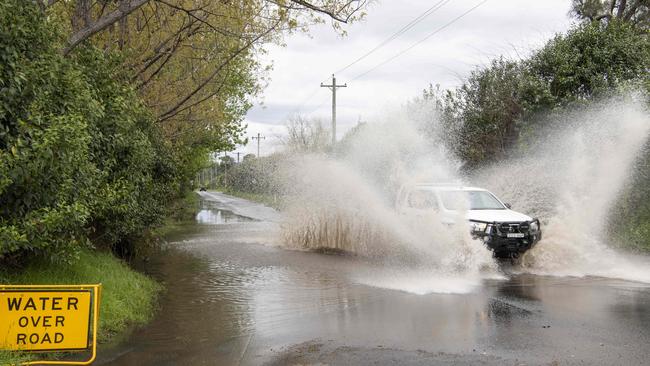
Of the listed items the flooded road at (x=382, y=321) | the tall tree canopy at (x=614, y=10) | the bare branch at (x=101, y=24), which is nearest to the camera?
the flooded road at (x=382, y=321)

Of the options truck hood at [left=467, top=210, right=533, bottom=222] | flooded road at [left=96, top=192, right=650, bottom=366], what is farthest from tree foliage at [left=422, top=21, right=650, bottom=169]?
flooded road at [left=96, top=192, right=650, bottom=366]

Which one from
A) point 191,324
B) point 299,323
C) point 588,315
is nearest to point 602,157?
point 588,315

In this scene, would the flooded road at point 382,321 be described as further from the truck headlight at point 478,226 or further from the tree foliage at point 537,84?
the tree foliage at point 537,84

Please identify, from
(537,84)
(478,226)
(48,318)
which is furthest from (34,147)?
(537,84)

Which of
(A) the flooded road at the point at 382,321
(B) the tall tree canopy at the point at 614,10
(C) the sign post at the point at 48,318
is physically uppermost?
(B) the tall tree canopy at the point at 614,10

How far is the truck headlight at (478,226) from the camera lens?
1202 cm

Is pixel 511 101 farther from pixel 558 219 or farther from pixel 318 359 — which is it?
pixel 318 359

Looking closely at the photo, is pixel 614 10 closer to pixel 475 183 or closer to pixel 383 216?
pixel 475 183

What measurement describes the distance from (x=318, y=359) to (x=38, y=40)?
4.67m

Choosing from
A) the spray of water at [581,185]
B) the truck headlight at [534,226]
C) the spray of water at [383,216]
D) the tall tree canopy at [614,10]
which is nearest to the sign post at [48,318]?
the spray of water at [383,216]

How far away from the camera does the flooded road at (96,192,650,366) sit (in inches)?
237

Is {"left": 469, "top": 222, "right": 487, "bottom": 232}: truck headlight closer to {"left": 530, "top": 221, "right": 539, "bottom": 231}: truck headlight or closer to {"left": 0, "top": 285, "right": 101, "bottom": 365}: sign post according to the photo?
{"left": 530, "top": 221, "right": 539, "bottom": 231}: truck headlight

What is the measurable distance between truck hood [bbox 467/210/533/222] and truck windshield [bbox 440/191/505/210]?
0.37m

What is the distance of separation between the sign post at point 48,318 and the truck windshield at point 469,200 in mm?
8912
